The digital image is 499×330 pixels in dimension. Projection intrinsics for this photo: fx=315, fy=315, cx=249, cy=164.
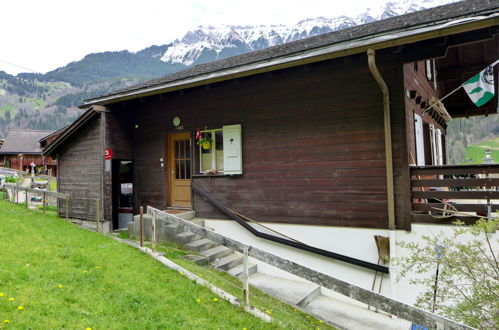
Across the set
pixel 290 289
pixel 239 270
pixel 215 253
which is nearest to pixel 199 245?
pixel 215 253

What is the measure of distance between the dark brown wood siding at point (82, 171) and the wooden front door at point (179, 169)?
1932 mm

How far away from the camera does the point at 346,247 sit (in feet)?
20.4

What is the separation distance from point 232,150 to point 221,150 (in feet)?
1.79

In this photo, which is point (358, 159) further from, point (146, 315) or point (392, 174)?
point (146, 315)

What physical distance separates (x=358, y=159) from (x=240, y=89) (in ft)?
10.8

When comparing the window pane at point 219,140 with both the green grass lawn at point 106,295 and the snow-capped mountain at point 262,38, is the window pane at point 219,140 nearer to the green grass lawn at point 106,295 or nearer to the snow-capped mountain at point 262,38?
the green grass lawn at point 106,295

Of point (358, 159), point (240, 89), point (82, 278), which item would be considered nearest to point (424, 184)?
point (358, 159)

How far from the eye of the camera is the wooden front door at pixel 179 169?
8.80 metres

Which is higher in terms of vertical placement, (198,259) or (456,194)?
(456,194)

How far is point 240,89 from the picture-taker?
303 inches

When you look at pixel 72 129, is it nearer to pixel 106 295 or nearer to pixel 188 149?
pixel 188 149

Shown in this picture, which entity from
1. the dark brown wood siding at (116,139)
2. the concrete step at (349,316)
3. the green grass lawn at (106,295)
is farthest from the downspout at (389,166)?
the dark brown wood siding at (116,139)

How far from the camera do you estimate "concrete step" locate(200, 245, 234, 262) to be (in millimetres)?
6486

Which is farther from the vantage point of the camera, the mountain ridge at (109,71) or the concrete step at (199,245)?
the mountain ridge at (109,71)
